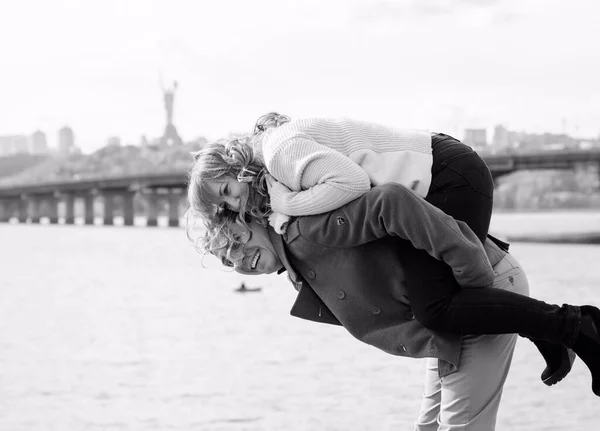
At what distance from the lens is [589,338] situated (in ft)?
9.95

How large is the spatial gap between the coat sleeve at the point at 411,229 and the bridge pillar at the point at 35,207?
96400mm

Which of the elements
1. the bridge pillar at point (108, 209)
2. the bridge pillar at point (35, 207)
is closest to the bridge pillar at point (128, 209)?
the bridge pillar at point (108, 209)

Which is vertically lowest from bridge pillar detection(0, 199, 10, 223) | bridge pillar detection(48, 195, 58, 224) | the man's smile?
bridge pillar detection(0, 199, 10, 223)

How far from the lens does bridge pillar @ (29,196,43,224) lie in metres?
96.8

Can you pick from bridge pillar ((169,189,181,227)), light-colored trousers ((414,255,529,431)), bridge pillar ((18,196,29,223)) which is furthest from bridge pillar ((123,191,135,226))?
light-colored trousers ((414,255,529,431))

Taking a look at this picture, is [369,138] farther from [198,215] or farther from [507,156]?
[507,156]

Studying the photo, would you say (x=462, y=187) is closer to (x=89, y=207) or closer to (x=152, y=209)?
(x=152, y=209)

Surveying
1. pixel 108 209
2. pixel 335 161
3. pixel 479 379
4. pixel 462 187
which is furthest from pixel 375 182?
pixel 108 209

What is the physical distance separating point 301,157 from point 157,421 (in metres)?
4.75

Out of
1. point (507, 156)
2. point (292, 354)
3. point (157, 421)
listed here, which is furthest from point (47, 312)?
point (507, 156)

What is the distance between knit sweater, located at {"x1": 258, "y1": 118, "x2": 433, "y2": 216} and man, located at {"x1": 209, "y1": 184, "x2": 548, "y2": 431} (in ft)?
0.21

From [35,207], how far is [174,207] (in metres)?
24.0

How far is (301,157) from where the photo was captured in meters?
3.09

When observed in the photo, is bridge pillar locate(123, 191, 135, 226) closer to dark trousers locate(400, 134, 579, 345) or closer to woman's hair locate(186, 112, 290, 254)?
woman's hair locate(186, 112, 290, 254)
